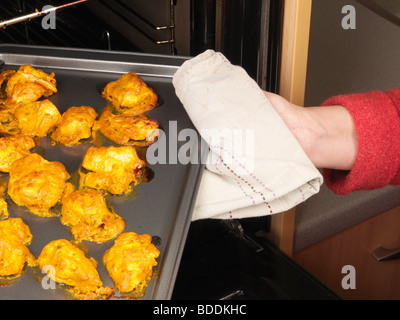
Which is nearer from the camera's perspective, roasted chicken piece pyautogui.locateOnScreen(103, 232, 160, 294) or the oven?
roasted chicken piece pyautogui.locateOnScreen(103, 232, 160, 294)

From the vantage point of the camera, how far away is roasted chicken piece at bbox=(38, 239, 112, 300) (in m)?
0.75

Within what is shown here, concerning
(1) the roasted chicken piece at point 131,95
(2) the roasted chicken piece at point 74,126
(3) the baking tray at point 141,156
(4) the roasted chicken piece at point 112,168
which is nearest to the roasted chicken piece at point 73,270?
(3) the baking tray at point 141,156

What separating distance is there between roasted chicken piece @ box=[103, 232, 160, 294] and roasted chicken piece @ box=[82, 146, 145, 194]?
0.13 meters

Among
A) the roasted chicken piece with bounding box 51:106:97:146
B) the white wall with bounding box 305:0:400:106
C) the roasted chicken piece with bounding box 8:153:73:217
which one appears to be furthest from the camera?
the white wall with bounding box 305:0:400:106

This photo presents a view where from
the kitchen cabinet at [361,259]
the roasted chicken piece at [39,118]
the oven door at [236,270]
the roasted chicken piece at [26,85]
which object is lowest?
the kitchen cabinet at [361,259]

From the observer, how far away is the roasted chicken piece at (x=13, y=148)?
3.14 ft

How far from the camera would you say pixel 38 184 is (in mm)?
884

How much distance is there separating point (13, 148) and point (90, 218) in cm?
25

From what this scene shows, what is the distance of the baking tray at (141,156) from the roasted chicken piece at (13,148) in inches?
1.0

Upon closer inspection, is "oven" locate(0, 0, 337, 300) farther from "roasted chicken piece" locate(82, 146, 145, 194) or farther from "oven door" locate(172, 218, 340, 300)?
"roasted chicken piece" locate(82, 146, 145, 194)

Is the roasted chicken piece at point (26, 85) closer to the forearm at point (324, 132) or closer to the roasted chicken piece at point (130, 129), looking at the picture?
the roasted chicken piece at point (130, 129)

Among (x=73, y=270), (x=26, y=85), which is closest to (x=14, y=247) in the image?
(x=73, y=270)

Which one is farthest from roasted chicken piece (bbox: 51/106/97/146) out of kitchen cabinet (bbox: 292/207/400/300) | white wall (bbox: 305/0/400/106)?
kitchen cabinet (bbox: 292/207/400/300)
